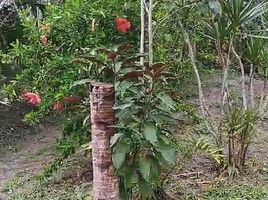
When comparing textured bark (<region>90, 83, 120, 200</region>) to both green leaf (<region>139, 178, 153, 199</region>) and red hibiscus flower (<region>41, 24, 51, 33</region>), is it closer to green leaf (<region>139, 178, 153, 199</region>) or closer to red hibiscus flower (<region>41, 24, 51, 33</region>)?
green leaf (<region>139, 178, 153, 199</region>)

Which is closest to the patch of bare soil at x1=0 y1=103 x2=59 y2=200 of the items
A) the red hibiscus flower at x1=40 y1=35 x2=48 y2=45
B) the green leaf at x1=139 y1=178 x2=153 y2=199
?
the red hibiscus flower at x1=40 y1=35 x2=48 y2=45

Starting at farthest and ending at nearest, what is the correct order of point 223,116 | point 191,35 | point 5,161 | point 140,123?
point 191,35 → point 5,161 → point 223,116 → point 140,123

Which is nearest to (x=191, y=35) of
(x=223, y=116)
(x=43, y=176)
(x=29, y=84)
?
(x=223, y=116)

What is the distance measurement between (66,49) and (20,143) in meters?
1.48

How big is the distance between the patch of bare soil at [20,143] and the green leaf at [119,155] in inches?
52.0

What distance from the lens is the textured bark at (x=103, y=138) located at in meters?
3.19

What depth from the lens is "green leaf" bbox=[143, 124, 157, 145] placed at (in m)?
3.14

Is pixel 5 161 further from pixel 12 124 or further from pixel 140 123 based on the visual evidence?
pixel 140 123

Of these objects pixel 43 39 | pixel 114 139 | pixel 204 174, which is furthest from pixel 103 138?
pixel 204 174

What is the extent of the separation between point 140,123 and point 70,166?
1.44m

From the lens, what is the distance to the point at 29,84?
175 inches

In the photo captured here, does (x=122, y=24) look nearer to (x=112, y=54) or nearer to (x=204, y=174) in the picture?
(x=112, y=54)

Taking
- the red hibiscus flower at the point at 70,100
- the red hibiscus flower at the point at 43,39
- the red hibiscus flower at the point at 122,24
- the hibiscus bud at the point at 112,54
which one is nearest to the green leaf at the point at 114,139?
the hibiscus bud at the point at 112,54

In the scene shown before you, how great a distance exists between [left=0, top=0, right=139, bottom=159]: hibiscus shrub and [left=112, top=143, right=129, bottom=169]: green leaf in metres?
0.82
